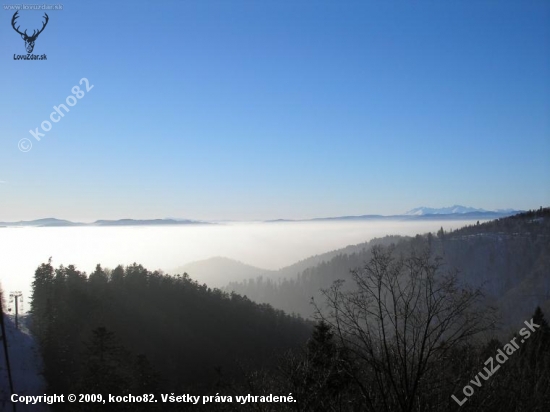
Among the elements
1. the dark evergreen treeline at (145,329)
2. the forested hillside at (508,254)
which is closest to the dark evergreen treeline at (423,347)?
the dark evergreen treeline at (145,329)

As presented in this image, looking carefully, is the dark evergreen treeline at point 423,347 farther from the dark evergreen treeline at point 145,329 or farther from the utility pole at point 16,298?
the utility pole at point 16,298

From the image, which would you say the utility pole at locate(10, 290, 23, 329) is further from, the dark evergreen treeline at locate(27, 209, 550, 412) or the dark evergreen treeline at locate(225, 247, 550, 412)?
the dark evergreen treeline at locate(225, 247, 550, 412)

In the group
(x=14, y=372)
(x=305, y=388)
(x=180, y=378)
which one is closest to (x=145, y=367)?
(x=305, y=388)

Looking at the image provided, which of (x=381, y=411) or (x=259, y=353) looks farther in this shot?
(x=259, y=353)

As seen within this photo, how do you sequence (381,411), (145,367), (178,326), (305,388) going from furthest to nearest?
1. (178,326)
2. (145,367)
3. (305,388)
4. (381,411)

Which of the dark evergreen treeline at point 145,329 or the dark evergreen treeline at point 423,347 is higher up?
the dark evergreen treeline at point 423,347

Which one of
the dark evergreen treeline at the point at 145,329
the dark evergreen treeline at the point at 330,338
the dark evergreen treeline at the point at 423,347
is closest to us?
the dark evergreen treeline at the point at 423,347

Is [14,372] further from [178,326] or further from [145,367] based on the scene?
[178,326]

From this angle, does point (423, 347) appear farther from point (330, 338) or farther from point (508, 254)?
point (508, 254)

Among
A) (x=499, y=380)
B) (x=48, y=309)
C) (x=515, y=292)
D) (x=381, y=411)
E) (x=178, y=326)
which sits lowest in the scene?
(x=515, y=292)

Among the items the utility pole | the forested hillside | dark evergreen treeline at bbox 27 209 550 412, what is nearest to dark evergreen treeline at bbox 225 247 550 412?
dark evergreen treeline at bbox 27 209 550 412
